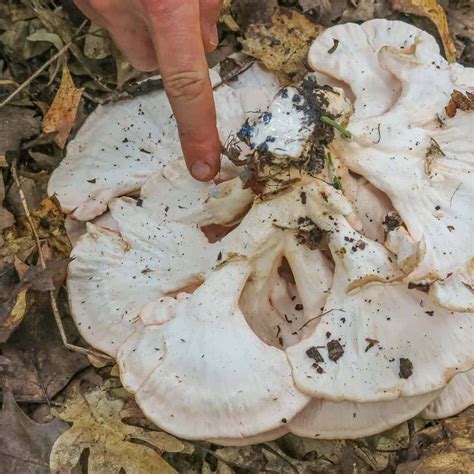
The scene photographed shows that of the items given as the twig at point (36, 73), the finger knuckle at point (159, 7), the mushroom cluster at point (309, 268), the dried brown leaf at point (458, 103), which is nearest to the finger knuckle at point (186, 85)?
the finger knuckle at point (159, 7)

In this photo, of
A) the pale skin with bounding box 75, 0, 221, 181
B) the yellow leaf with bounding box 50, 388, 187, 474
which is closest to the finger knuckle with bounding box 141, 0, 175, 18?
the pale skin with bounding box 75, 0, 221, 181

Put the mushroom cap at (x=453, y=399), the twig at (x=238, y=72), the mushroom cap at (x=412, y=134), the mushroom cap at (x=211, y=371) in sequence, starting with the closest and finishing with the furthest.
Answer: the mushroom cap at (x=211, y=371) → the mushroom cap at (x=412, y=134) → the mushroom cap at (x=453, y=399) → the twig at (x=238, y=72)

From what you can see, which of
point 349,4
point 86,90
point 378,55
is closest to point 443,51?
point 349,4

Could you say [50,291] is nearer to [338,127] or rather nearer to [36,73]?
[36,73]

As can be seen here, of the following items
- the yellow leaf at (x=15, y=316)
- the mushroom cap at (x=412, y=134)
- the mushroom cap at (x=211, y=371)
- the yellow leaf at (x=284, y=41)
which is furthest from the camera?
the yellow leaf at (x=284, y=41)

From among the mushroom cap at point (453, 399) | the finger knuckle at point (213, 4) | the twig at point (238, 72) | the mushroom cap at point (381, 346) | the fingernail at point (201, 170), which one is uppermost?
the finger knuckle at point (213, 4)

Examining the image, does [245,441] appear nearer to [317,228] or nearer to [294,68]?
[317,228]

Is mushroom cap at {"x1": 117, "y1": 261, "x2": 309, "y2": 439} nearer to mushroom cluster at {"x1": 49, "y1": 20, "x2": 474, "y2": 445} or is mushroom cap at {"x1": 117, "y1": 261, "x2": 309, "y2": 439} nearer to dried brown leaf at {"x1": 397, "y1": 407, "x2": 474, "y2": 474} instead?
mushroom cluster at {"x1": 49, "y1": 20, "x2": 474, "y2": 445}

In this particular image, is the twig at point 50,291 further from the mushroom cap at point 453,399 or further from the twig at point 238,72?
the mushroom cap at point 453,399
